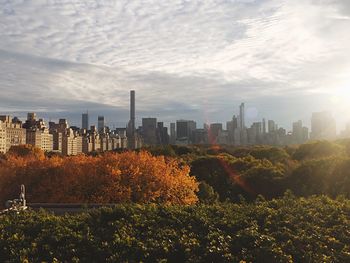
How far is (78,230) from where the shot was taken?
8.33 meters

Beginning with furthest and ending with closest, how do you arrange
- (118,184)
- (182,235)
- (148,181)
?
(148,181) → (118,184) → (182,235)

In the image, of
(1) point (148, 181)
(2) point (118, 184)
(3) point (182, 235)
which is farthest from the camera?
(1) point (148, 181)

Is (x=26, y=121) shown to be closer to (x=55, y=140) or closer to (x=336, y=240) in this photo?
(x=55, y=140)

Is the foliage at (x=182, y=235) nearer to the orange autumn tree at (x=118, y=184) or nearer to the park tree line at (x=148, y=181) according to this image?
the park tree line at (x=148, y=181)

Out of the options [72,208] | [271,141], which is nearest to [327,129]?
[271,141]

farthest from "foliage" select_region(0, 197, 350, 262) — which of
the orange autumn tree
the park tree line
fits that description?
the orange autumn tree

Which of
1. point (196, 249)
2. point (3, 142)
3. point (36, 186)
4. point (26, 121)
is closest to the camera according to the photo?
point (196, 249)

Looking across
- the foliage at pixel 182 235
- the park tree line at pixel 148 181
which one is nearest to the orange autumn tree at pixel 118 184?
the park tree line at pixel 148 181

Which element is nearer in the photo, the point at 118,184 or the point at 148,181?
the point at 118,184

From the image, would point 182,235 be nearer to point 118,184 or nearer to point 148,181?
point 118,184

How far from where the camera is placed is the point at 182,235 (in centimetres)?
802

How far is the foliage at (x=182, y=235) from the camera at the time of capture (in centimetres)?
724

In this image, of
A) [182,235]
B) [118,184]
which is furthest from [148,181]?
[182,235]

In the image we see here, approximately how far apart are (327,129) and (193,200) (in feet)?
469
